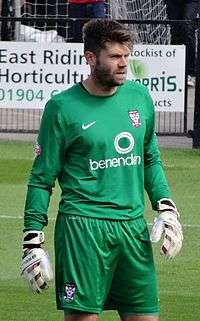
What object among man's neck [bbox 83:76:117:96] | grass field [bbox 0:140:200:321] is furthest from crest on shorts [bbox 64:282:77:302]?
grass field [bbox 0:140:200:321]

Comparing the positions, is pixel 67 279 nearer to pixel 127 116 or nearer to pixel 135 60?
pixel 127 116

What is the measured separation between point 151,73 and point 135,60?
0.94 feet

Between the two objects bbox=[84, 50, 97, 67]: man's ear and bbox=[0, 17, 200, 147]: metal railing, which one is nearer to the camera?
bbox=[84, 50, 97, 67]: man's ear

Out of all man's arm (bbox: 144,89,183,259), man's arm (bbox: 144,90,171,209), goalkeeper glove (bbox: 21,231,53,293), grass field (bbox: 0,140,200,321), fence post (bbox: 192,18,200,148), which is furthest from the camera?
fence post (bbox: 192,18,200,148)

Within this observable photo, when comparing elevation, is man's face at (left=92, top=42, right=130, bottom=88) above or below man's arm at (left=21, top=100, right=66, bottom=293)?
above

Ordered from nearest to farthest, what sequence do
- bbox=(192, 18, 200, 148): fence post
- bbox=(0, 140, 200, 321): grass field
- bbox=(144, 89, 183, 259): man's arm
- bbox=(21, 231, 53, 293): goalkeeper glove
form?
bbox=(21, 231, 53, 293): goalkeeper glove, bbox=(144, 89, 183, 259): man's arm, bbox=(0, 140, 200, 321): grass field, bbox=(192, 18, 200, 148): fence post

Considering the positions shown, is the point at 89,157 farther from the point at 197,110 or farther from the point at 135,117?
the point at 197,110

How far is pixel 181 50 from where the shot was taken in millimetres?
18094

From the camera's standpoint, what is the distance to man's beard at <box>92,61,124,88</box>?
6949 millimetres

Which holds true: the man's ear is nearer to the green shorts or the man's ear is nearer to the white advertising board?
the green shorts

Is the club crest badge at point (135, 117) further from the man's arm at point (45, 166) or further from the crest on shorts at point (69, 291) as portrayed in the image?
the crest on shorts at point (69, 291)

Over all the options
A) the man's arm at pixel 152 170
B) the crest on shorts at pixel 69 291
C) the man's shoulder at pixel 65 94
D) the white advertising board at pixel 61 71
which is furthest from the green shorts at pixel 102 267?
the white advertising board at pixel 61 71

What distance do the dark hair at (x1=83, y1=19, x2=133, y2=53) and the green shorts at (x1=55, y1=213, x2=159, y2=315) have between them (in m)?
0.91

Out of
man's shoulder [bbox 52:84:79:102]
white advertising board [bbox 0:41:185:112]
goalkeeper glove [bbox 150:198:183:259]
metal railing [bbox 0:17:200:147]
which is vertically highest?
man's shoulder [bbox 52:84:79:102]
